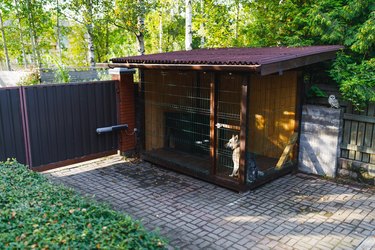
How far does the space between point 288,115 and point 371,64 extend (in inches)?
74.1

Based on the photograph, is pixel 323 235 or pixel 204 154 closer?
pixel 323 235

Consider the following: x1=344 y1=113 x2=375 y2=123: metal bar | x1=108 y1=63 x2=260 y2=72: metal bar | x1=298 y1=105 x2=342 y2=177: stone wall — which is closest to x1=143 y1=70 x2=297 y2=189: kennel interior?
x1=298 y1=105 x2=342 y2=177: stone wall

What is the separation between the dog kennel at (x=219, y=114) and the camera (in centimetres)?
625

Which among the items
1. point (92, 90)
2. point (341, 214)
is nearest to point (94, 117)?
point (92, 90)

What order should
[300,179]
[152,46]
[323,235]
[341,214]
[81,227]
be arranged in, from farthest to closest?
[152,46] → [300,179] → [341,214] → [323,235] → [81,227]

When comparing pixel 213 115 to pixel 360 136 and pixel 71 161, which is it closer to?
pixel 360 136

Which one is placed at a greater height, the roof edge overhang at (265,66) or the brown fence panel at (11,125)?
the roof edge overhang at (265,66)

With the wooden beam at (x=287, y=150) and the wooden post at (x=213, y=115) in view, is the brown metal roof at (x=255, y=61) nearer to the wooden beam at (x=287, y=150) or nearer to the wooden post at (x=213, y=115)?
the wooden post at (x=213, y=115)

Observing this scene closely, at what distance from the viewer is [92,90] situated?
7.72 meters

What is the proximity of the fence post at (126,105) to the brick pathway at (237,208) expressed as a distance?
0.98m

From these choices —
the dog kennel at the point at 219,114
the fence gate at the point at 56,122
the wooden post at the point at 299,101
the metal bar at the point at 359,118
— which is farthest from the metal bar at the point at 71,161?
the metal bar at the point at 359,118

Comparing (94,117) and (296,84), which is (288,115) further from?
(94,117)

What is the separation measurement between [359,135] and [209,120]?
9.77ft

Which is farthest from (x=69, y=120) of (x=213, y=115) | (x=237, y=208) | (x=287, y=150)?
(x=287, y=150)
